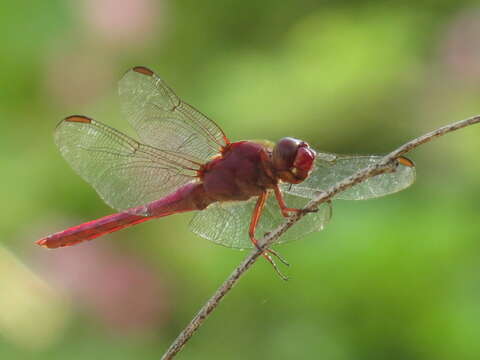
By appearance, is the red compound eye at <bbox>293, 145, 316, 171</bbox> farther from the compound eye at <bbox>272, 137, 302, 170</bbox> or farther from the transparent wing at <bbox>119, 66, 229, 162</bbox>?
the transparent wing at <bbox>119, 66, 229, 162</bbox>

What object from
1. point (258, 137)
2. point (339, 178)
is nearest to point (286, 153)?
point (339, 178)

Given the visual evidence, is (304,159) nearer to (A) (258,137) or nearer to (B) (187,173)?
(B) (187,173)

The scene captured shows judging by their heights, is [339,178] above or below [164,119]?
below

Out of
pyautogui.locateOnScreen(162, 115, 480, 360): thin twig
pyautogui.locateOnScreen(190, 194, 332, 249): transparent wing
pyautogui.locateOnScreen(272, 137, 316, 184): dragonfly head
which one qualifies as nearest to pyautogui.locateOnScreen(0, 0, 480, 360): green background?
pyautogui.locateOnScreen(190, 194, 332, 249): transparent wing

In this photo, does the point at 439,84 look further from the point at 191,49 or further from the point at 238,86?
the point at 191,49

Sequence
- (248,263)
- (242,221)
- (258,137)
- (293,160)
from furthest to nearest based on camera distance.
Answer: (258,137)
(242,221)
(293,160)
(248,263)

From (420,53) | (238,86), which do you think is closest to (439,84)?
(420,53)
